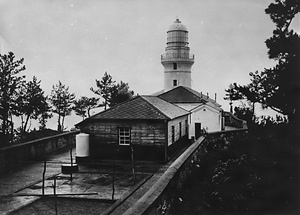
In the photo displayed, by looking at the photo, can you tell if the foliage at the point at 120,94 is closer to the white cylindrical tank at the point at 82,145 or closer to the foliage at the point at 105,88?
the foliage at the point at 105,88

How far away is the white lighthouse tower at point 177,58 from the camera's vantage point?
A: 37.9 metres

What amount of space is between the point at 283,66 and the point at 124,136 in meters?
8.82

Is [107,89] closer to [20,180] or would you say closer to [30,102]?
[30,102]

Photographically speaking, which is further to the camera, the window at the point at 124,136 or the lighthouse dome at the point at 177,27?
the lighthouse dome at the point at 177,27

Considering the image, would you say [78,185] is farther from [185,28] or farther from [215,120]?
[185,28]

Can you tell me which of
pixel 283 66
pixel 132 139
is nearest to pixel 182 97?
pixel 132 139

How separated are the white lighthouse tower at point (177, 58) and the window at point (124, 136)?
21364 mm

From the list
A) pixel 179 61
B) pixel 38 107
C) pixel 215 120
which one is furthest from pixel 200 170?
pixel 179 61

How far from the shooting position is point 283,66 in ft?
42.4

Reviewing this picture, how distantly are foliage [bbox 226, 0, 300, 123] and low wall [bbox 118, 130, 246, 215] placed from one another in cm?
394

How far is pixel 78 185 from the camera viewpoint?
12.9 meters

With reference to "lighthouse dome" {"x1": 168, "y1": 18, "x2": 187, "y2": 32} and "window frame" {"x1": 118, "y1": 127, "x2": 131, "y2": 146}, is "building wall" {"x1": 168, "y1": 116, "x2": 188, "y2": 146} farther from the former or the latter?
"lighthouse dome" {"x1": 168, "y1": 18, "x2": 187, "y2": 32}

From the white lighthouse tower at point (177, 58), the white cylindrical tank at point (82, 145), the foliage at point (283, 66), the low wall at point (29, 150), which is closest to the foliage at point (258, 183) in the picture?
the foliage at point (283, 66)

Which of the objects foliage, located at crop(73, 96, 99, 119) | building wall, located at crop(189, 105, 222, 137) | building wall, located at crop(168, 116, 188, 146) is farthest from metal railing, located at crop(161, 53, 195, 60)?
building wall, located at crop(168, 116, 188, 146)
